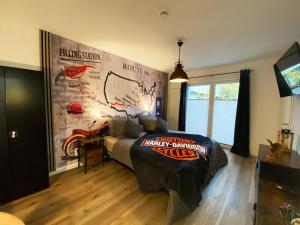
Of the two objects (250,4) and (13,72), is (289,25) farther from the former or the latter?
(13,72)

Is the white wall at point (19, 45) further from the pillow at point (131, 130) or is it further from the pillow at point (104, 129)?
the pillow at point (131, 130)

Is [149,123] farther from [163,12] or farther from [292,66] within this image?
[292,66]

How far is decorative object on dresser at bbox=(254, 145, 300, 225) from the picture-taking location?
3.24 ft

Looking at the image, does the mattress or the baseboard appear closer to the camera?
the baseboard

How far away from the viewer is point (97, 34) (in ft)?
7.88

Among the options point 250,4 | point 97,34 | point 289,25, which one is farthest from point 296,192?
point 97,34

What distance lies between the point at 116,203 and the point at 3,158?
1499mm

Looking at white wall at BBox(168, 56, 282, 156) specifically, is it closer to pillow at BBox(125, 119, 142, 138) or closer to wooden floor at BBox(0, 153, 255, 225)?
wooden floor at BBox(0, 153, 255, 225)

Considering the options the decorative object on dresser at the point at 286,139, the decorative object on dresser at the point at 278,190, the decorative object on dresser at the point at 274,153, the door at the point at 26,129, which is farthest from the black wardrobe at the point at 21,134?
the decorative object on dresser at the point at 286,139

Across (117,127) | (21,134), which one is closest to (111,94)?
(117,127)

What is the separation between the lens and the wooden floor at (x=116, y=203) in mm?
1655

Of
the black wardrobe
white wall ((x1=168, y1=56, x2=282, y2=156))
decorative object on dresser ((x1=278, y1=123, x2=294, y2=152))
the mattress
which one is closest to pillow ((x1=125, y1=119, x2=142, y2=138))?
the mattress

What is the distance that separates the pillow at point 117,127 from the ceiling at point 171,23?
154 cm

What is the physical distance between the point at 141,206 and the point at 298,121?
2.48m
